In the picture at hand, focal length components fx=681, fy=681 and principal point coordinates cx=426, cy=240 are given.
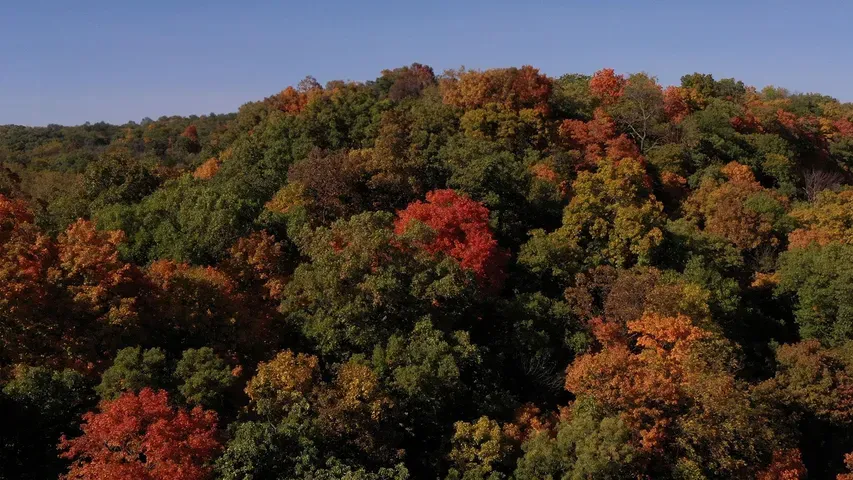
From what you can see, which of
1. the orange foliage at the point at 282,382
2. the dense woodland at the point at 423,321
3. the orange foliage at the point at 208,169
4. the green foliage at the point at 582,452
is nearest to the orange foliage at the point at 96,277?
the dense woodland at the point at 423,321

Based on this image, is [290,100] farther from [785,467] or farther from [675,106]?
[785,467]

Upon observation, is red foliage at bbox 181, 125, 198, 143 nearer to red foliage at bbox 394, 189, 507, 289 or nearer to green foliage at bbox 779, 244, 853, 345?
red foliage at bbox 394, 189, 507, 289

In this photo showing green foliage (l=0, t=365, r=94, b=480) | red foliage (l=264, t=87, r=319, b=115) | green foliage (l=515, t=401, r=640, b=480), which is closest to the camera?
green foliage (l=0, t=365, r=94, b=480)

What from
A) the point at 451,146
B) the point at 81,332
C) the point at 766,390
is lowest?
the point at 766,390

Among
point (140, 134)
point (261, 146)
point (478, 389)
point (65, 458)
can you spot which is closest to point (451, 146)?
point (261, 146)

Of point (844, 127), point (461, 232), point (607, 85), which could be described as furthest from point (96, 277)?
point (844, 127)

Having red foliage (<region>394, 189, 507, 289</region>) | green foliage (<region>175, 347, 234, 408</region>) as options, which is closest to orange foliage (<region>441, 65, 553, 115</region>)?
red foliage (<region>394, 189, 507, 289</region>)

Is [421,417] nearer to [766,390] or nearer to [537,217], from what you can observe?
[766,390]
